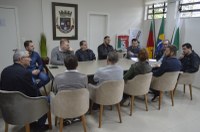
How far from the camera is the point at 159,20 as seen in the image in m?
5.31

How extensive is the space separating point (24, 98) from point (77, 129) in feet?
3.17

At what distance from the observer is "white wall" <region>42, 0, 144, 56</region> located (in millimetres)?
4502

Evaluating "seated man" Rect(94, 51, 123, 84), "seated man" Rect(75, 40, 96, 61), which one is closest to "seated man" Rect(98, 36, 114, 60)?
"seated man" Rect(75, 40, 96, 61)

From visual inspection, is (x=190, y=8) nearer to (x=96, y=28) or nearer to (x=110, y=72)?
(x=96, y=28)

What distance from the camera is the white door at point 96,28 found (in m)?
5.21

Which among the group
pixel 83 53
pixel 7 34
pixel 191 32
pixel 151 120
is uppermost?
pixel 191 32

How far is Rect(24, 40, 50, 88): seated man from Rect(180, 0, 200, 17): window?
4.18 meters

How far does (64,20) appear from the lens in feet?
15.4

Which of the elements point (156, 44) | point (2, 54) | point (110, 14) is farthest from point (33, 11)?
point (156, 44)

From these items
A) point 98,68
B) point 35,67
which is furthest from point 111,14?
point 35,67

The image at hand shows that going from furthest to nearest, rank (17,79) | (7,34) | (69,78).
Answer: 1. (7,34)
2. (69,78)
3. (17,79)

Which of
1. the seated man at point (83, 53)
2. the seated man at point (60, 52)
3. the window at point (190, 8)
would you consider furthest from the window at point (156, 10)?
the seated man at point (60, 52)

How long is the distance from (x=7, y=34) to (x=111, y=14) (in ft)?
10.7

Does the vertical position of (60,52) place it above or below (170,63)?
above
